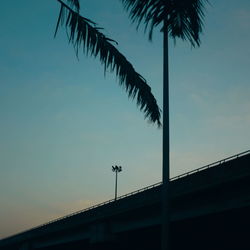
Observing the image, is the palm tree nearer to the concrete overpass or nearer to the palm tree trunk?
the palm tree trunk

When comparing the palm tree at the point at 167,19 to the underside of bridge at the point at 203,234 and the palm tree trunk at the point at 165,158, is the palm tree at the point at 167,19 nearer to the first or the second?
the palm tree trunk at the point at 165,158

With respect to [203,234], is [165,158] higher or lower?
lower

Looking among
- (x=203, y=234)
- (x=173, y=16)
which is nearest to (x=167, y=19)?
(x=173, y=16)

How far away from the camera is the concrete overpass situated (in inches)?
1056

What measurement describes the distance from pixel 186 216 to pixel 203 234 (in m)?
11.5

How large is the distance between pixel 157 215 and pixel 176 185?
18.5ft

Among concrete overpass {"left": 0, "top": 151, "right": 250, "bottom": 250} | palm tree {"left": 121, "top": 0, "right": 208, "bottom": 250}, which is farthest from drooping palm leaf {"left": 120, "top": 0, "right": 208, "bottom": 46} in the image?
concrete overpass {"left": 0, "top": 151, "right": 250, "bottom": 250}

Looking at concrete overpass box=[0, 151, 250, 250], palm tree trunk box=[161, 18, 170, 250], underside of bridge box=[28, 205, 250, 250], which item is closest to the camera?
palm tree trunk box=[161, 18, 170, 250]

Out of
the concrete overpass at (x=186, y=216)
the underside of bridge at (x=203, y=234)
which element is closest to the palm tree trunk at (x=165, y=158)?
the concrete overpass at (x=186, y=216)

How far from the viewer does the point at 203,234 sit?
4231cm

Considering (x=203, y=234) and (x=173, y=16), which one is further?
(x=203, y=234)

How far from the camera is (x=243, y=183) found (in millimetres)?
26141

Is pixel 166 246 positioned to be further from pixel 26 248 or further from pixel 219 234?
pixel 26 248

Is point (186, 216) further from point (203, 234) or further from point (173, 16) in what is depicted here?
point (173, 16)
